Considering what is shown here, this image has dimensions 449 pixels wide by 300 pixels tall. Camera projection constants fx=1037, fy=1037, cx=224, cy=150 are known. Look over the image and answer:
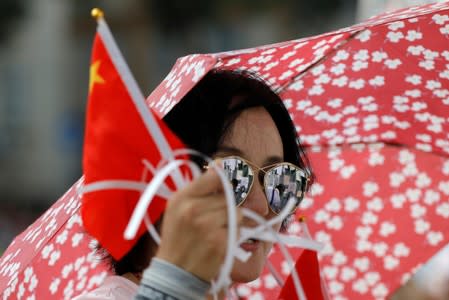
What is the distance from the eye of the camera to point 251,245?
6.25ft

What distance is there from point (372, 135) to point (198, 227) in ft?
4.81

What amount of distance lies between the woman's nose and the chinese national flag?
0.44 metres

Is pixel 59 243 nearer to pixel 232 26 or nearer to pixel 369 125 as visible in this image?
pixel 369 125

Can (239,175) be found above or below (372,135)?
above

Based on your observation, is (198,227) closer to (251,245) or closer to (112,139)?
(112,139)

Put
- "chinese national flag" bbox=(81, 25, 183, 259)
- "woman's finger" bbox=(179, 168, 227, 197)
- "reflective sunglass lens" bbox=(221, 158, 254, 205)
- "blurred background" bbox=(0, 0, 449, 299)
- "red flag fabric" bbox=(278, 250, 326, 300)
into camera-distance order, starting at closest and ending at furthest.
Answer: "woman's finger" bbox=(179, 168, 227, 197)
"chinese national flag" bbox=(81, 25, 183, 259)
"reflective sunglass lens" bbox=(221, 158, 254, 205)
"red flag fabric" bbox=(278, 250, 326, 300)
"blurred background" bbox=(0, 0, 449, 299)

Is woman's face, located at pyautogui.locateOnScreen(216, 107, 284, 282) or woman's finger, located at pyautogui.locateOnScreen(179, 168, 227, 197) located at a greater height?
woman's finger, located at pyautogui.locateOnScreen(179, 168, 227, 197)

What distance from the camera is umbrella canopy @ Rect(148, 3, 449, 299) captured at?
8.67ft

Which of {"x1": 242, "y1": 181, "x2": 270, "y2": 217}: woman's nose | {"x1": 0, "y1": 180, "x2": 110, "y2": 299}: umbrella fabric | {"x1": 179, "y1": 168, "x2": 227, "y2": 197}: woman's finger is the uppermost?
{"x1": 179, "y1": 168, "x2": 227, "y2": 197}: woman's finger

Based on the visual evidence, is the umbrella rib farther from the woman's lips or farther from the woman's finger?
the woman's finger

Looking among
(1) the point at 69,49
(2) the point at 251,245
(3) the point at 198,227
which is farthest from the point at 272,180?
(1) the point at 69,49

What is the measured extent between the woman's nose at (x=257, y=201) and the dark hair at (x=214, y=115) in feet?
0.34

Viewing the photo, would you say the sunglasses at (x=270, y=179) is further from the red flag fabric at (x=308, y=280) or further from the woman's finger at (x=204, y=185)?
the woman's finger at (x=204, y=185)

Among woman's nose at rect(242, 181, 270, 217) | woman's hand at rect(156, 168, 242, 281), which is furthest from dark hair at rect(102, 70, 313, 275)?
woman's hand at rect(156, 168, 242, 281)
